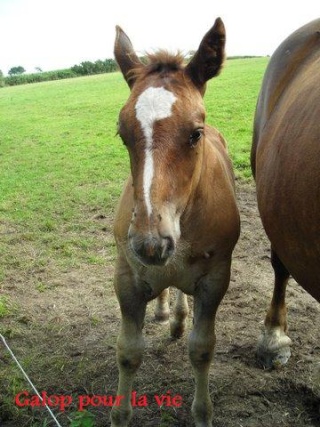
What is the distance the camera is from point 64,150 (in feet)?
34.4

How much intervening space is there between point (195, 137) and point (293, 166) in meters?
0.47

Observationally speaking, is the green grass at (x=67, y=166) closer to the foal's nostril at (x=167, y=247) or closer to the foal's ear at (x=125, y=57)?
the foal's ear at (x=125, y=57)

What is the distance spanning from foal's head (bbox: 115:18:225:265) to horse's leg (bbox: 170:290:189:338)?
1.37 metres

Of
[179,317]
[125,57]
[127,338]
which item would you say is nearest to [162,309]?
[179,317]

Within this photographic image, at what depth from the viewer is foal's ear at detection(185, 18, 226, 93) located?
2.38 m

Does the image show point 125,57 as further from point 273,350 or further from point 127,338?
point 273,350

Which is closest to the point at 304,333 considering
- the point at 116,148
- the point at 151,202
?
the point at 151,202

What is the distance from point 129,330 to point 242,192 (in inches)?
164

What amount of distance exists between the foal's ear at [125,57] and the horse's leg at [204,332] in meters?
1.11

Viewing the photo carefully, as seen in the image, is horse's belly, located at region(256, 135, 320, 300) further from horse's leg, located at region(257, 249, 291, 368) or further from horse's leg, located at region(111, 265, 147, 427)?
horse's leg, located at region(257, 249, 291, 368)

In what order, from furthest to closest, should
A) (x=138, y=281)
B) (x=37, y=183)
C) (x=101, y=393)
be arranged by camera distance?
(x=37, y=183) → (x=101, y=393) → (x=138, y=281)

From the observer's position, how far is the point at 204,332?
2.68 metres

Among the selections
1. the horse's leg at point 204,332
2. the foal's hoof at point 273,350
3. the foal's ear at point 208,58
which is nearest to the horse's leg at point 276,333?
the foal's hoof at point 273,350

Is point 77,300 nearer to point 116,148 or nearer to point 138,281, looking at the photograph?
point 138,281
